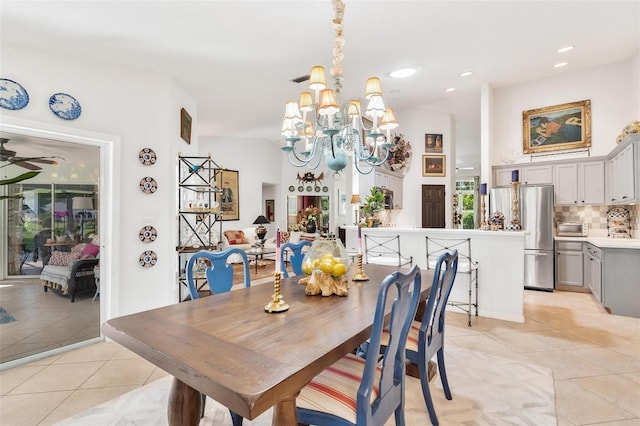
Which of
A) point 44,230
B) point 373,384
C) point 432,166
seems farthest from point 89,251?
point 432,166

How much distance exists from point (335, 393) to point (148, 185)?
3.17 metres

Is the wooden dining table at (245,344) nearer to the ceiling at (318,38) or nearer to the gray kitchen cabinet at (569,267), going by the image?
the ceiling at (318,38)

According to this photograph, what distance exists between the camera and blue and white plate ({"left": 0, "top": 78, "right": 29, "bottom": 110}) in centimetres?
271

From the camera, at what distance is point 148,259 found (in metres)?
3.55

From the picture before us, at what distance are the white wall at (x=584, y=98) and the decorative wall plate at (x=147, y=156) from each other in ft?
16.9

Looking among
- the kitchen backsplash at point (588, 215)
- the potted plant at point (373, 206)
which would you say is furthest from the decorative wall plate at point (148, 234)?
the kitchen backsplash at point (588, 215)

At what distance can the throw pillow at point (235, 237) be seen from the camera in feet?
24.7

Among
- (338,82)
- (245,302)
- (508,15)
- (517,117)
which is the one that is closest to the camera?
(245,302)

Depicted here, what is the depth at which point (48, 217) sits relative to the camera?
3.12 metres

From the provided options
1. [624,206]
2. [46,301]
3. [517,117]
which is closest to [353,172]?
[517,117]

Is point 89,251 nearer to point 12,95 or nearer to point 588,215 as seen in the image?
point 12,95

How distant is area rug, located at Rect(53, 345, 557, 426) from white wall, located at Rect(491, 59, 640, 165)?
3.98m

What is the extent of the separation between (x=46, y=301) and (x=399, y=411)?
3.52 metres

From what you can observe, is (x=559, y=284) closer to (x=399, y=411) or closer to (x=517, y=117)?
(x=517, y=117)
